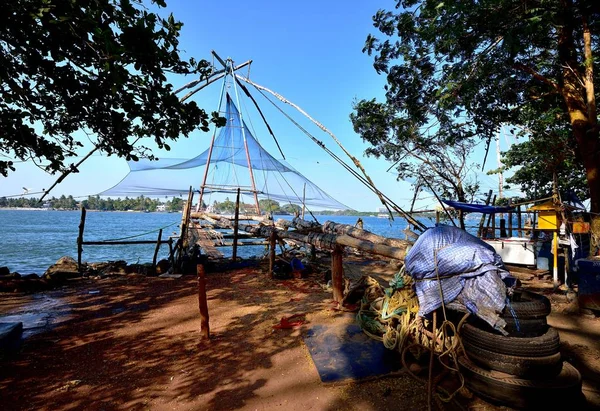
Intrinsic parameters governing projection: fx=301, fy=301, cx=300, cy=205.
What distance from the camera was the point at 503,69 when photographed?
870 centimetres

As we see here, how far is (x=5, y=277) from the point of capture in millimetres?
9891

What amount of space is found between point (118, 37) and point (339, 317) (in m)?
5.71

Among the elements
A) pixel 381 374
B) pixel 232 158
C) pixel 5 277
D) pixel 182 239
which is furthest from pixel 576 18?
pixel 5 277

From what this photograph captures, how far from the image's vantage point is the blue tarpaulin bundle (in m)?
3.04

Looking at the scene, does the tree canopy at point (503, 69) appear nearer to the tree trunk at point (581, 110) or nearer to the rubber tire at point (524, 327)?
the tree trunk at point (581, 110)

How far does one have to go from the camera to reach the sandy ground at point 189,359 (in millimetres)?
3479

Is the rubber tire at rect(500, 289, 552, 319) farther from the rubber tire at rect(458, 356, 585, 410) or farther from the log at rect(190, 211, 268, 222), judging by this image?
the log at rect(190, 211, 268, 222)

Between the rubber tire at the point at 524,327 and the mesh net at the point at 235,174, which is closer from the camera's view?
the rubber tire at the point at 524,327

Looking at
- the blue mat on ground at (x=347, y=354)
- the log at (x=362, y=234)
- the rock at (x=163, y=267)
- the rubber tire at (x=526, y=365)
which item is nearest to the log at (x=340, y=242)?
the log at (x=362, y=234)

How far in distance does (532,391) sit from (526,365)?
212 millimetres

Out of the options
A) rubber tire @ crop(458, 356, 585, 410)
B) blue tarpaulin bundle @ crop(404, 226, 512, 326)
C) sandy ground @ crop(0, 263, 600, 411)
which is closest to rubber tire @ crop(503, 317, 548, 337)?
blue tarpaulin bundle @ crop(404, 226, 512, 326)

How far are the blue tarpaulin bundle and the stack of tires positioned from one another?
0.19 meters

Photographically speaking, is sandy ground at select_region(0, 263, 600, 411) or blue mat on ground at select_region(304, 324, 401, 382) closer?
sandy ground at select_region(0, 263, 600, 411)

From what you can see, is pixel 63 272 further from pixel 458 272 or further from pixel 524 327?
pixel 524 327
